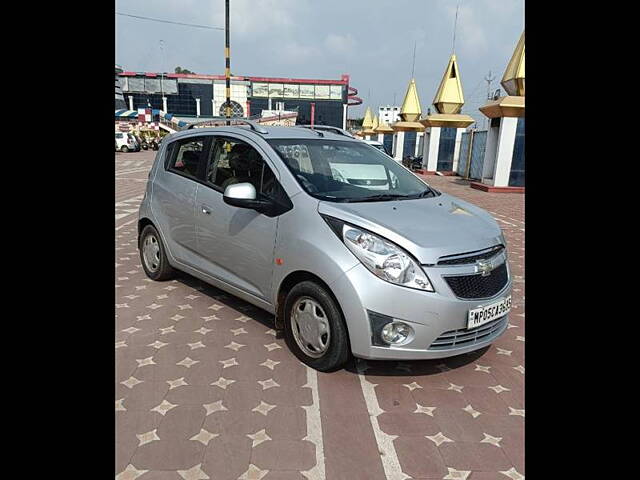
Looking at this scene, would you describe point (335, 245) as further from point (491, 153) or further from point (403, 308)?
point (491, 153)

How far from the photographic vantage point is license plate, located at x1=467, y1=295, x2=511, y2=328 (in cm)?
283

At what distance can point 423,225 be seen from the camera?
9.75 feet

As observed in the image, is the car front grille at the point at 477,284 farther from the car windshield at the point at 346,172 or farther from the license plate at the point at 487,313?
the car windshield at the point at 346,172

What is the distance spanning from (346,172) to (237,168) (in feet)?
3.05

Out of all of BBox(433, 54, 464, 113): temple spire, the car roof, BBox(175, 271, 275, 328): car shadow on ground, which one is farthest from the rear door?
BBox(433, 54, 464, 113): temple spire

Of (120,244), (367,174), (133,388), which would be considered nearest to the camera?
(133,388)

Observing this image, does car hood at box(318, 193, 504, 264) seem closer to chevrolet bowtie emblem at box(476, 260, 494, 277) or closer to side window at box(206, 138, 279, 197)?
chevrolet bowtie emblem at box(476, 260, 494, 277)

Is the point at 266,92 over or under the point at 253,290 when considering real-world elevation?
over

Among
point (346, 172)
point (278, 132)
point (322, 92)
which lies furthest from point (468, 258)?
point (322, 92)

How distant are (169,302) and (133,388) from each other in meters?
1.52

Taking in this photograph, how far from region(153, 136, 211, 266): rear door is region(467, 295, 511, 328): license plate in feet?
8.25
